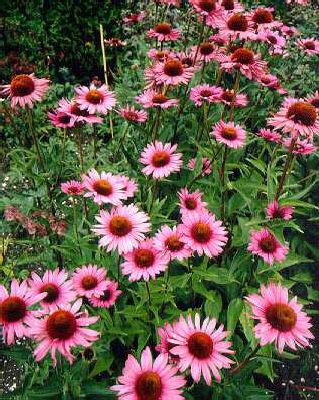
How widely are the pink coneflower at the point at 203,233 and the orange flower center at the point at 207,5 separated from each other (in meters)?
1.17

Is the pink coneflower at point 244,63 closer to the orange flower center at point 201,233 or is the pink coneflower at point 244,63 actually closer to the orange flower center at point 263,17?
the orange flower center at point 263,17

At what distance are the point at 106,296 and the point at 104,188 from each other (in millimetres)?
410

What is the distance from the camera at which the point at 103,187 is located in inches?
73.9

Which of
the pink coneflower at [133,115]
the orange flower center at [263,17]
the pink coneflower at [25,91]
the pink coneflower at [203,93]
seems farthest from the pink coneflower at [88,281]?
the orange flower center at [263,17]

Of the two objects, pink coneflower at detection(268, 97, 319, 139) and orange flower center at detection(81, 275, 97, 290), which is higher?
pink coneflower at detection(268, 97, 319, 139)

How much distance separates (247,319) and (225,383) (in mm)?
417

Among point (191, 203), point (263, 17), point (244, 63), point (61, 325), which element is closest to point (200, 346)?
point (61, 325)

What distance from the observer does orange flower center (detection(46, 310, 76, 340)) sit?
1.33 metres

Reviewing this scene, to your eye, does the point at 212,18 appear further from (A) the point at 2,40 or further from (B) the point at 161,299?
(A) the point at 2,40

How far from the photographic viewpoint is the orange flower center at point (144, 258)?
5.45 feet

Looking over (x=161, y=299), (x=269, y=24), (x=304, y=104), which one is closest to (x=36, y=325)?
(x=161, y=299)

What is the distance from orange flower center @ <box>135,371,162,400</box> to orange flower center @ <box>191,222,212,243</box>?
1.85 ft

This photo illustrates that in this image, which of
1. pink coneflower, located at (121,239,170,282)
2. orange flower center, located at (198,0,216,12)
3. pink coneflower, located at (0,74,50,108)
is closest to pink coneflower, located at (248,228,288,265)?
pink coneflower, located at (121,239,170,282)

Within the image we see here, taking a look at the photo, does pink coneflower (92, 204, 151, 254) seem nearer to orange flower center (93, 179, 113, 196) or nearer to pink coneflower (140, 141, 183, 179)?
orange flower center (93, 179, 113, 196)
